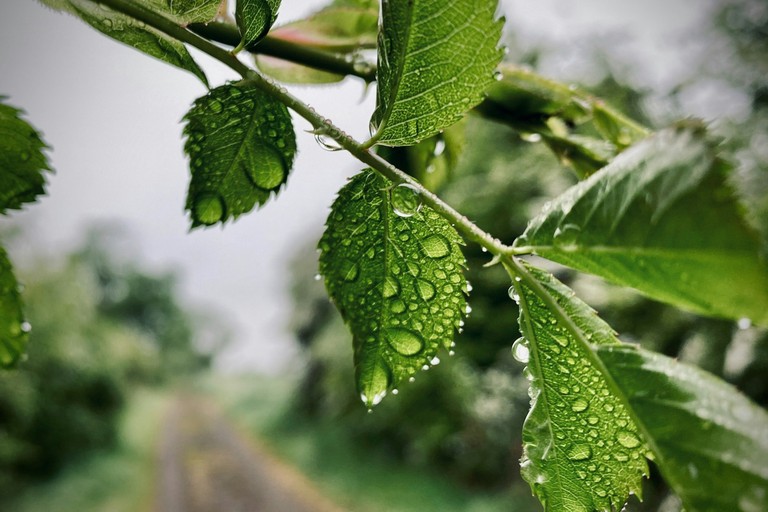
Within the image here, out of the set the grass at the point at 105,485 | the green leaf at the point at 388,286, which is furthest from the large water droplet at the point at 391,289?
the grass at the point at 105,485

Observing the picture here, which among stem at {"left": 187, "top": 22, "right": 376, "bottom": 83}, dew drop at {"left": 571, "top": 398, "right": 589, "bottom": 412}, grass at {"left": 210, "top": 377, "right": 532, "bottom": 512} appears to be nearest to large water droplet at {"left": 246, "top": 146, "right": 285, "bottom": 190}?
stem at {"left": 187, "top": 22, "right": 376, "bottom": 83}

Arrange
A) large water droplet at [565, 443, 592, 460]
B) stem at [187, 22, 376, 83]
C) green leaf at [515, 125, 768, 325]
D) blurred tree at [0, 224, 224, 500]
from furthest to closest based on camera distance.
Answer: blurred tree at [0, 224, 224, 500] < stem at [187, 22, 376, 83] < large water droplet at [565, 443, 592, 460] < green leaf at [515, 125, 768, 325]

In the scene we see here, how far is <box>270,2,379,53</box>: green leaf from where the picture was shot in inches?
18.5

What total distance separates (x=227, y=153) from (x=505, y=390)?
275 inches

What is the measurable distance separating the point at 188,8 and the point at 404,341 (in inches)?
9.4

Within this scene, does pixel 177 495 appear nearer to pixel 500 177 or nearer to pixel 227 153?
pixel 500 177

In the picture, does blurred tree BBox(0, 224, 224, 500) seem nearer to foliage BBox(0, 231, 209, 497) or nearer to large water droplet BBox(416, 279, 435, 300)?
foliage BBox(0, 231, 209, 497)

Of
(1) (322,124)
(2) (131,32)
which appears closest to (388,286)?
(1) (322,124)

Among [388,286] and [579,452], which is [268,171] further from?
[579,452]

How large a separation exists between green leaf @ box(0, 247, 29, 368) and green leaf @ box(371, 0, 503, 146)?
0.29 m

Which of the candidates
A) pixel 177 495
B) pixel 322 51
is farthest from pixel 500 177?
pixel 322 51

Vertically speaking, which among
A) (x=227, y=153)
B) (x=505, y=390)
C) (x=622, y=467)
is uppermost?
(x=227, y=153)

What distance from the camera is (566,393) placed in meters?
0.31

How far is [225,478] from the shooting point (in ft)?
32.8
